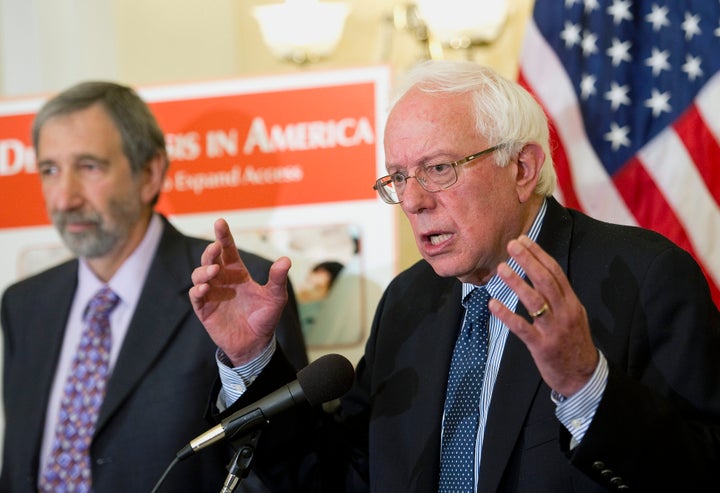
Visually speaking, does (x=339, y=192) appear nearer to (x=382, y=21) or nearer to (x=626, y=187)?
(x=626, y=187)

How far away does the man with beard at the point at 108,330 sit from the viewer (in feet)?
9.17

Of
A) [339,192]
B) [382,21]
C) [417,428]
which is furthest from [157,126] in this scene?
[382,21]

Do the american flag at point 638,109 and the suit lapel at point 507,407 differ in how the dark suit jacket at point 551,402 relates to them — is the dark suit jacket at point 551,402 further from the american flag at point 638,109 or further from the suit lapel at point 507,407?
the american flag at point 638,109

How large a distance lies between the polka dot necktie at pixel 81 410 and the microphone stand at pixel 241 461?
3.66 feet

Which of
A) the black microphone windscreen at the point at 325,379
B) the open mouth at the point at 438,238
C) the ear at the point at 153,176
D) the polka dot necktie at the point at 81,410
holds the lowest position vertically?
the polka dot necktie at the point at 81,410

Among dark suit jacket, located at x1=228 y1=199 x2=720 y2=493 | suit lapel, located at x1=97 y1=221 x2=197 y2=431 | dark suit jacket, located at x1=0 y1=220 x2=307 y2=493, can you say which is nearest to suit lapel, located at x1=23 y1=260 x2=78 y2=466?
dark suit jacket, located at x1=0 y1=220 x2=307 y2=493

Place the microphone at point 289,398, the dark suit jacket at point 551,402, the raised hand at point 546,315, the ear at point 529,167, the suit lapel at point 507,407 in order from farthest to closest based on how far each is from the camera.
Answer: the ear at point 529,167 → the suit lapel at point 507,407 → the microphone at point 289,398 → the dark suit jacket at point 551,402 → the raised hand at point 546,315

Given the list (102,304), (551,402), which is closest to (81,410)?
(102,304)

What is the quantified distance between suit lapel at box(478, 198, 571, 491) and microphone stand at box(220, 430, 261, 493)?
47 centimetres

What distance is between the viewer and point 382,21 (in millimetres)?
5375

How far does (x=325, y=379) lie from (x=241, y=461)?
0.22 meters

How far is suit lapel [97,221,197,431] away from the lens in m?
2.84

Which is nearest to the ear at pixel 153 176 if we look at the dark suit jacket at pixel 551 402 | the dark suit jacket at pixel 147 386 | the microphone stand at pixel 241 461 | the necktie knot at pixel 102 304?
the dark suit jacket at pixel 147 386

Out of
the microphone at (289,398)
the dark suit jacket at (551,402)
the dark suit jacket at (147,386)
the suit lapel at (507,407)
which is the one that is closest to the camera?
the dark suit jacket at (551,402)
